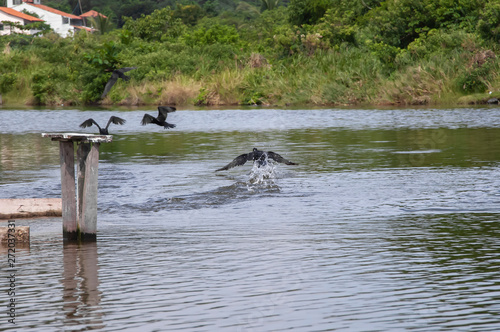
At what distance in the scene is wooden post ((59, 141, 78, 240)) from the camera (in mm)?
8727

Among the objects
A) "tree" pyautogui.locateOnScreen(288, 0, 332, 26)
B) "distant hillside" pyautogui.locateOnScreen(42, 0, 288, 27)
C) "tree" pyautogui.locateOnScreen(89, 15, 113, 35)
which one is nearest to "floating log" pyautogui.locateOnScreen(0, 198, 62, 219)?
"tree" pyautogui.locateOnScreen(288, 0, 332, 26)

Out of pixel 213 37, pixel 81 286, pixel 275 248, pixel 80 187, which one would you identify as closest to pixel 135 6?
pixel 213 37

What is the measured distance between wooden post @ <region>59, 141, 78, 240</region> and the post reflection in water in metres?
0.20

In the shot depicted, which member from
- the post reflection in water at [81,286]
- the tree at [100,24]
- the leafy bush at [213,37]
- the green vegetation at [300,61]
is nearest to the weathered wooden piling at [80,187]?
the post reflection in water at [81,286]

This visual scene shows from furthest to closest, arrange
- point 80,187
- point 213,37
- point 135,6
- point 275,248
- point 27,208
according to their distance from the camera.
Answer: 1. point 135,6
2. point 213,37
3. point 27,208
4. point 80,187
5. point 275,248

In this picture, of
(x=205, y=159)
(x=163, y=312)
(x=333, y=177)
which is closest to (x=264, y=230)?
(x=163, y=312)

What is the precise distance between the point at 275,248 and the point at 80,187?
7.40 feet

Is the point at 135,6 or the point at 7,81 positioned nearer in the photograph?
the point at 7,81

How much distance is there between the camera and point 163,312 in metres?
6.16

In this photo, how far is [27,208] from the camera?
10.4 metres

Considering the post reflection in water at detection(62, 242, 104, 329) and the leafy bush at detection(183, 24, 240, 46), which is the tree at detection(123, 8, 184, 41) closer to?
the leafy bush at detection(183, 24, 240, 46)

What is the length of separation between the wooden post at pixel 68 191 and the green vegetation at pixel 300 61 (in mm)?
31117

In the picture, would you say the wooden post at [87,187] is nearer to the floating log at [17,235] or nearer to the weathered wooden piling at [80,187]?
the weathered wooden piling at [80,187]

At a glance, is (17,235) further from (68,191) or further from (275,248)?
(275,248)
